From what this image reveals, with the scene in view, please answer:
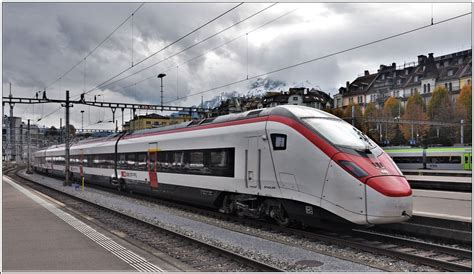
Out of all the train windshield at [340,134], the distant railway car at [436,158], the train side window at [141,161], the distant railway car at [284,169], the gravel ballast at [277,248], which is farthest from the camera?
the distant railway car at [436,158]

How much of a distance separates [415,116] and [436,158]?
24346mm

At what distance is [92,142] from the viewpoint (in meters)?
30.1

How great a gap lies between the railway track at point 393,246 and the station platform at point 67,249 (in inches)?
146

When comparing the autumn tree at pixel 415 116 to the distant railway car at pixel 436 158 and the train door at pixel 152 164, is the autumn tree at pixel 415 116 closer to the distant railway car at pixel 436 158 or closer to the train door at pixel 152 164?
the distant railway car at pixel 436 158

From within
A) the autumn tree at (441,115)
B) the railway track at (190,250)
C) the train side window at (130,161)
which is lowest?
the railway track at (190,250)

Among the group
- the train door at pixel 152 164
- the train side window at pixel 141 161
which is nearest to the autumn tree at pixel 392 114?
the train side window at pixel 141 161

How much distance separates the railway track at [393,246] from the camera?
8172 mm

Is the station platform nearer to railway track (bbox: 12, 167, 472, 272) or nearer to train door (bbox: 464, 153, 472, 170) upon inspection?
railway track (bbox: 12, 167, 472, 272)

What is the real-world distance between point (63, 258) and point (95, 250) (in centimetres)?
75

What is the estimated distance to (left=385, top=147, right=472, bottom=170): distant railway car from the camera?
40719 mm

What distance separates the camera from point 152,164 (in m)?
18.8

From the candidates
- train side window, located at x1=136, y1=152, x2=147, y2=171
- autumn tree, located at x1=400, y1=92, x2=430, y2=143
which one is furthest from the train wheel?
autumn tree, located at x1=400, y1=92, x2=430, y2=143

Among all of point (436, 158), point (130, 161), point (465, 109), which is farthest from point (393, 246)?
point (465, 109)

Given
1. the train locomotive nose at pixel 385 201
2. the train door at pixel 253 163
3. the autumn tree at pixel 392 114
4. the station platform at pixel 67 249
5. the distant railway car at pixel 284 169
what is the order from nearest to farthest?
the station platform at pixel 67 249 → the train locomotive nose at pixel 385 201 → the distant railway car at pixel 284 169 → the train door at pixel 253 163 → the autumn tree at pixel 392 114
